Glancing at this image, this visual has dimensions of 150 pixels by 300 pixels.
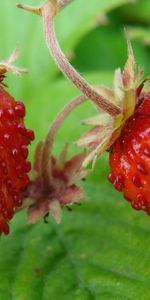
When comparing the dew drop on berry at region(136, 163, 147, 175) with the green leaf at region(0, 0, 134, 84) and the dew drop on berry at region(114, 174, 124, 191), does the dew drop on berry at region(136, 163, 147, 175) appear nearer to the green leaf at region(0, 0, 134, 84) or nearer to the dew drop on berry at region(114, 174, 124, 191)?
the dew drop on berry at region(114, 174, 124, 191)

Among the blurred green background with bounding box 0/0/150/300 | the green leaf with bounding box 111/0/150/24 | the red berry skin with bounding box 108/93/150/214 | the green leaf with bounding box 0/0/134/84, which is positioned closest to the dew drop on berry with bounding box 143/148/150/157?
the red berry skin with bounding box 108/93/150/214

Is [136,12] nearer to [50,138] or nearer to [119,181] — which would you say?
[50,138]

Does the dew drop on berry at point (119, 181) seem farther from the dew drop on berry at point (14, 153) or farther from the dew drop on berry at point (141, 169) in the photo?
the dew drop on berry at point (14, 153)

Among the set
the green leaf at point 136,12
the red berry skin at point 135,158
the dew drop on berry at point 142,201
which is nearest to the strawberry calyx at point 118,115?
the red berry skin at point 135,158

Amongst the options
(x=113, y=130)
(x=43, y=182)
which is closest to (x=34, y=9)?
(x=113, y=130)

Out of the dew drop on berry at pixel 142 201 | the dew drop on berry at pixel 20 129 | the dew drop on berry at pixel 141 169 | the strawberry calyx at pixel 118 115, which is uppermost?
the dew drop on berry at pixel 20 129
